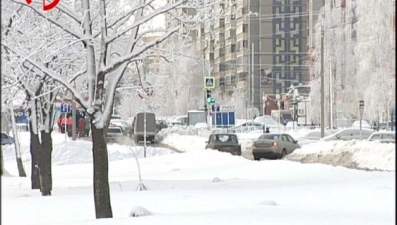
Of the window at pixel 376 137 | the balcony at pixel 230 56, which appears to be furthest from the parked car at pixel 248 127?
the window at pixel 376 137

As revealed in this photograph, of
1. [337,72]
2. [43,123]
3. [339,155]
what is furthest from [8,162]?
[337,72]

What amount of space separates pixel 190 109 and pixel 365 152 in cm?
4762

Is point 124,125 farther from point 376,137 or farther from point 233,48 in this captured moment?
point 376,137

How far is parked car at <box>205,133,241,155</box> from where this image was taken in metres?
33.8

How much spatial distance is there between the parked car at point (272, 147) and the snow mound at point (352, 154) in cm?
131

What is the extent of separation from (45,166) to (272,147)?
1818 centimetres

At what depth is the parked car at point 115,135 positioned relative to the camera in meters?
42.4

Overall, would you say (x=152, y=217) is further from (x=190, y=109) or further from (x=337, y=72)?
(x=190, y=109)

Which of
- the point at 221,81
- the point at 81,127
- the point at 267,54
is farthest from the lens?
the point at 267,54

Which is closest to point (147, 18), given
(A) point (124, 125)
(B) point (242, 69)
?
(A) point (124, 125)

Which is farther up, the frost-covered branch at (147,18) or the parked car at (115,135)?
the frost-covered branch at (147,18)

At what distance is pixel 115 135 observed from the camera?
145 ft

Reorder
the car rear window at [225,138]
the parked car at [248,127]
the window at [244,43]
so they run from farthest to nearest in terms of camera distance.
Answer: the window at [244,43], the parked car at [248,127], the car rear window at [225,138]

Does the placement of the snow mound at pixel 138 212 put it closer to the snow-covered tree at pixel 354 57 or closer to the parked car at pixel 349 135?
the parked car at pixel 349 135
